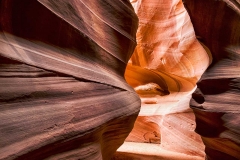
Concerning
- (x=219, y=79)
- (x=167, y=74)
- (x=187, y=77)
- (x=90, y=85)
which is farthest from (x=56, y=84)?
(x=167, y=74)

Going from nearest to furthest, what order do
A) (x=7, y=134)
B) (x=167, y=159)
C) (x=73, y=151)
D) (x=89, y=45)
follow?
(x=7, y=134), (x=73, y=151), (x=89, y=45), (x=167, y=159)

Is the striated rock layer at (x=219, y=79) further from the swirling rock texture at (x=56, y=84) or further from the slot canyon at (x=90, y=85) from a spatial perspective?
the swirling rock texture at (x=56, y=84)

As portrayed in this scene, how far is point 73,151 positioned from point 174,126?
3828 mm

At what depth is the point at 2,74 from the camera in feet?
4.56

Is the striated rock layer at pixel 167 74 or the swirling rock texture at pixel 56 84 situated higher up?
the swirling rock texture at pixel 56 84

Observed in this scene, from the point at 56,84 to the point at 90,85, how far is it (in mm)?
397

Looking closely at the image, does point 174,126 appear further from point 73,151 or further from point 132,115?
point 73,151

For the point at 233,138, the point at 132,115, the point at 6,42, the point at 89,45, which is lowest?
the point at 233,138

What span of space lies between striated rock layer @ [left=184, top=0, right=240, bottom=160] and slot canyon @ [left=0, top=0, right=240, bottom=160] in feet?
0.04

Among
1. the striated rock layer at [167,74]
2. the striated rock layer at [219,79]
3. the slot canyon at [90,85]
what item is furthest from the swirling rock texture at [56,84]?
the striated rock layer at [167,74]

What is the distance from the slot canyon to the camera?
56.5 inches

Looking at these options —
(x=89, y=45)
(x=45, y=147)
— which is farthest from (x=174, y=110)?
(x=45, y=147)

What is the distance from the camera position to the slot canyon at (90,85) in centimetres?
144

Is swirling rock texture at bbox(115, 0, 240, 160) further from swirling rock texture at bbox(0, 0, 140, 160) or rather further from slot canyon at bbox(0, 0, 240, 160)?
swirling rock texture at bbox(0, 0, 140, 160)
